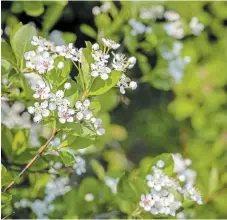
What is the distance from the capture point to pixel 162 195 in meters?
0.99

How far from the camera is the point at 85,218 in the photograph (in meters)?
1.22

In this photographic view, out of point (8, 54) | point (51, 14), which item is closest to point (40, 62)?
point (8, 54)

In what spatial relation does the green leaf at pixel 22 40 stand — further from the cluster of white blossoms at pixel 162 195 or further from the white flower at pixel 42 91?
the cluster of white blossoms at pixel 162 195

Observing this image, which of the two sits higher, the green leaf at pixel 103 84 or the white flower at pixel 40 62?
the white flower at pixel 40 62

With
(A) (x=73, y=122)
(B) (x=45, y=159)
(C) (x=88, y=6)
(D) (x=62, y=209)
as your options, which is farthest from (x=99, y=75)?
(C) (x=88, y=6)

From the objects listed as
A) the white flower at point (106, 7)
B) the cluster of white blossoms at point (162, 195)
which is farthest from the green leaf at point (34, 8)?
the cluster of white blossoms at point (162, 195)

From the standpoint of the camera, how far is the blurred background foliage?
50.5 inches

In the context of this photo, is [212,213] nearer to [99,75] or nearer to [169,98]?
[169,98]

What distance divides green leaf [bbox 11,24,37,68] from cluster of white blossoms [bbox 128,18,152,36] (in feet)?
1.39

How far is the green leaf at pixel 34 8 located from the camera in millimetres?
1223

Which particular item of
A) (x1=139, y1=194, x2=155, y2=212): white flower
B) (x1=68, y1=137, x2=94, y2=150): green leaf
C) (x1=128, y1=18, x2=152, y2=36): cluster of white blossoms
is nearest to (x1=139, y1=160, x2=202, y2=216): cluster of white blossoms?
(x1=139, y1=194, x2=155, y2=212): white flower

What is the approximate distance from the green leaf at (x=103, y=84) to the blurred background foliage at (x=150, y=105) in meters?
0.38

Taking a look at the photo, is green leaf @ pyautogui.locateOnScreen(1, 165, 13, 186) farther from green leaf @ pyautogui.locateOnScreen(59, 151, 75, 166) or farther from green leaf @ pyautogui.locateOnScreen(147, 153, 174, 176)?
green leaf @ pyautogui.locateOnScreen(147, 153, 174, 176)

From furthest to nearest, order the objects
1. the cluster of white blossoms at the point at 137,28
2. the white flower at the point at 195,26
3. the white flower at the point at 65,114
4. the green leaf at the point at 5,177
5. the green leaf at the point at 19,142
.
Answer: the white flower at the point at 195,26
the cluster of white blossoms at the point at 137,28
the green leaf at the point at 19,142
the green leaf at the point at 5,177
the white flower at the point at 65,114
